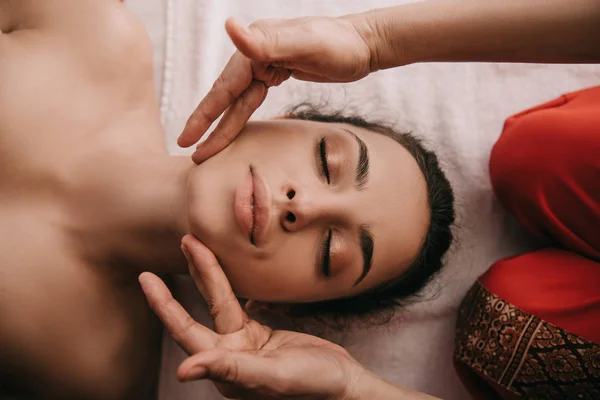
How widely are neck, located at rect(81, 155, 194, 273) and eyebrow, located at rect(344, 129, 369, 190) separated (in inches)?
15.6

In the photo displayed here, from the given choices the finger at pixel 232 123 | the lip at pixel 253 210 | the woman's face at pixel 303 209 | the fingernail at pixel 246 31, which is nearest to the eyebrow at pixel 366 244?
the woman's face at pixel 303 209

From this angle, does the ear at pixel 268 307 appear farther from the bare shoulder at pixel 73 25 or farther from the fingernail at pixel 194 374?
the bare shoulder at pixel 73 25

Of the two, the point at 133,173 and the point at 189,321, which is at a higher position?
the point at 133,173

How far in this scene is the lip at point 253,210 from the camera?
1.01 metres

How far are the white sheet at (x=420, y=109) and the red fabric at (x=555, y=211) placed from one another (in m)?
0.12

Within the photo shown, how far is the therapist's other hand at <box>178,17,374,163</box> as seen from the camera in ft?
3.48

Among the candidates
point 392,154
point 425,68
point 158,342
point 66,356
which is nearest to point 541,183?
point 392,154

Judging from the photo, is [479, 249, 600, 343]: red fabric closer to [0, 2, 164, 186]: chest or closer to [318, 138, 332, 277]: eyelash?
[318, 138, 332, 277]: eyelash

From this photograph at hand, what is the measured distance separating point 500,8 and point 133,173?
3.23 feet

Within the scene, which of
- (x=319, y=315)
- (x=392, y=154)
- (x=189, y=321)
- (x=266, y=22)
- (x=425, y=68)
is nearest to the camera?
(x=189, y=321)

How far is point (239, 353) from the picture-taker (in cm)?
91

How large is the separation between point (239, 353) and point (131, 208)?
1.63ft

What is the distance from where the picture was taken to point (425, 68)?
5.36 ft

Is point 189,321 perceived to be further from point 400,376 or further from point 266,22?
point 400,376
